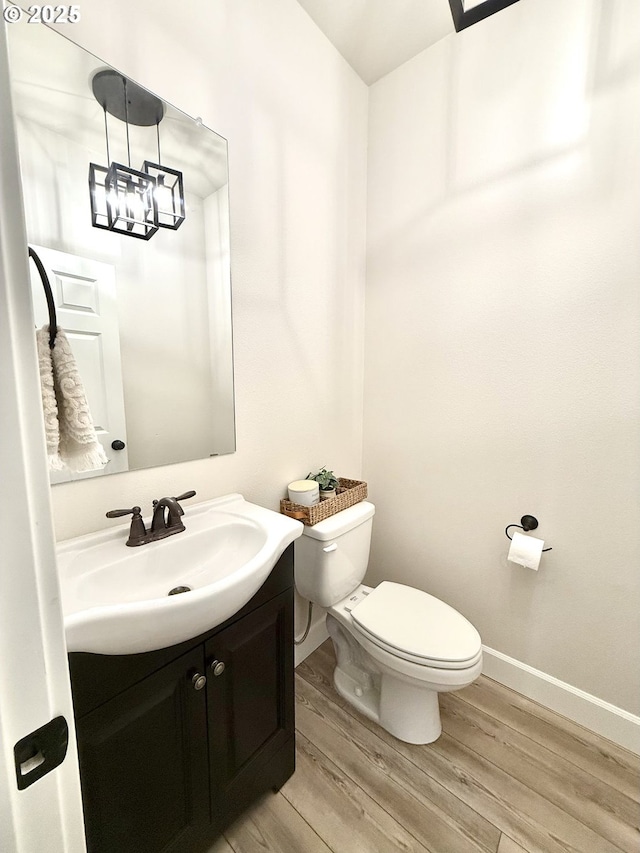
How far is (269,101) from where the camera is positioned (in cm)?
135

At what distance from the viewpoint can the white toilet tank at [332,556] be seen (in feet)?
4.53

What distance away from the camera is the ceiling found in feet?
4.55

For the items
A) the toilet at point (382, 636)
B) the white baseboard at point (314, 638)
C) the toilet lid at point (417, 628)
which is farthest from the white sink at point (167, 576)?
the white baseboard at point (314, 638)

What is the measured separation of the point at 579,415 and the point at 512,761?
4.10 ft

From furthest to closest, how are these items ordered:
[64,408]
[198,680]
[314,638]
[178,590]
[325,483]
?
[314,638] < [325,483] < [178,590] < [198,680] < [64,408]

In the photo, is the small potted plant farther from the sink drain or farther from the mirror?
the sink drain

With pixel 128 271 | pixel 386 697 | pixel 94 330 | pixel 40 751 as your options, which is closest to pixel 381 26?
pixel 128 271

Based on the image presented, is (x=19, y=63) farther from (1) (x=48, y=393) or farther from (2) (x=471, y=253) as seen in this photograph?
(2) (x=471, y=253)

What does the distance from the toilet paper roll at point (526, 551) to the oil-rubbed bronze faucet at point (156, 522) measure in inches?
48.0

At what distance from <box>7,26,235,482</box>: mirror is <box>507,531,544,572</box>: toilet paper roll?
1.17 metres

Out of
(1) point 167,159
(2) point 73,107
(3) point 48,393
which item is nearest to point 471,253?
(1) point 167,159

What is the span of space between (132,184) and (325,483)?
1243 millimetres

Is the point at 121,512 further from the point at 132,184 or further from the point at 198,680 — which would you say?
the point at 132,184

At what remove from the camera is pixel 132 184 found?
105cm
